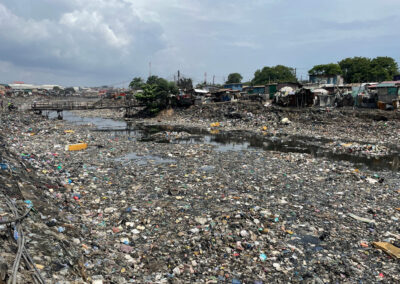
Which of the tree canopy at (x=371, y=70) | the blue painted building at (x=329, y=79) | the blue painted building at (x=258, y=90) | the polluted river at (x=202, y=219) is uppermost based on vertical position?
the tree canopy at (x=371, y=70)

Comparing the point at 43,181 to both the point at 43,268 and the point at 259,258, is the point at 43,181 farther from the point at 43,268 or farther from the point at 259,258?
the point at 259,258

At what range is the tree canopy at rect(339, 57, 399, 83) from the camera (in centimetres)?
3588

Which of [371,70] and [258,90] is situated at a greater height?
[371,70]

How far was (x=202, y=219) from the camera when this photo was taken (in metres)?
4.99

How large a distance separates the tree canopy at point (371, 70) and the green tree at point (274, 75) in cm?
1152

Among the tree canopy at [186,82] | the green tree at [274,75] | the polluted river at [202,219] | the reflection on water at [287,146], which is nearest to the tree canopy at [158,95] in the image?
the tree canopy at [186,82]

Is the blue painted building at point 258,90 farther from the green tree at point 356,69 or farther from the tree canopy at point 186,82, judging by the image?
the green tree at point 356,69

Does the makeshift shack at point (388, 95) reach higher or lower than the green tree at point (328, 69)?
lower

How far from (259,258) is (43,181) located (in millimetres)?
5177

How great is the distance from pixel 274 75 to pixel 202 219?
4945 centimetres

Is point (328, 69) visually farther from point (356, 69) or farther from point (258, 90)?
point (258, 90)

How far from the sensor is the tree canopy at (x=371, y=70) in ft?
118

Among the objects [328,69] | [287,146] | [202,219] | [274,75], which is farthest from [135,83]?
[202,219]

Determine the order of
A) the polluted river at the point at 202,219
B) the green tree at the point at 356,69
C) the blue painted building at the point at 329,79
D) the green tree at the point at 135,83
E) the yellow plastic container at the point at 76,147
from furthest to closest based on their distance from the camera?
the green tree at the point at 135,83, the green tree at the point at 356,69, the blue painted building at the point at 329,79, the yellow plastic container at the point at 76,147, the polluted river at the point at 202,219
